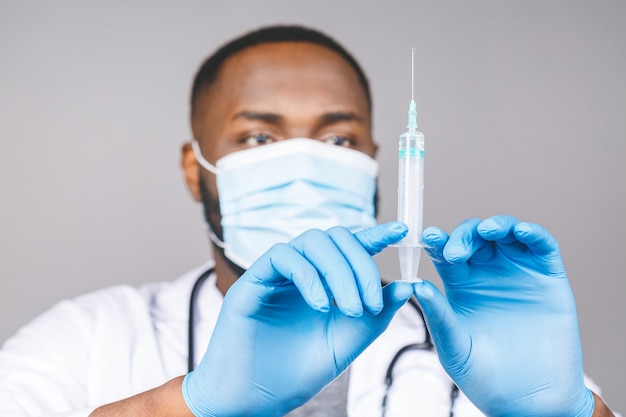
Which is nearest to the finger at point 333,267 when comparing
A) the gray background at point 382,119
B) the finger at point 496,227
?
the finger at point 496,227

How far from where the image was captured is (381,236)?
1.03m

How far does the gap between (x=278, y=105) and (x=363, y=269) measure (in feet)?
2.78

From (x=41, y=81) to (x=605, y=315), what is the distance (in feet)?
7.22

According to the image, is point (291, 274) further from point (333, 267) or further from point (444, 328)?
point (444, 328)

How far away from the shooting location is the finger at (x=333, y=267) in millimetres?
996

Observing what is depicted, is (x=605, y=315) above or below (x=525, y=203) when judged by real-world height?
below

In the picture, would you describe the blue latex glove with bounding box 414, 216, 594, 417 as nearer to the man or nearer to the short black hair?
the man

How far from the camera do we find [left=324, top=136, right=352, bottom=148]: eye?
1783 millimetres

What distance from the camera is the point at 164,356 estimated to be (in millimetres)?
1640

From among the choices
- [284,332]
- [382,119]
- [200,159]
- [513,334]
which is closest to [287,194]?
[200,159]

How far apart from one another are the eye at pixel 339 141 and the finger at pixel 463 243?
75cm

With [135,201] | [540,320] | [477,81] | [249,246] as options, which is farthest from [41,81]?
[540,320]

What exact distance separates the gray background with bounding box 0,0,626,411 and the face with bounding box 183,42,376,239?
0.65 metres

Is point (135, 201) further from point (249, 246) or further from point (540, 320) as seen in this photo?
point (540, 320)
